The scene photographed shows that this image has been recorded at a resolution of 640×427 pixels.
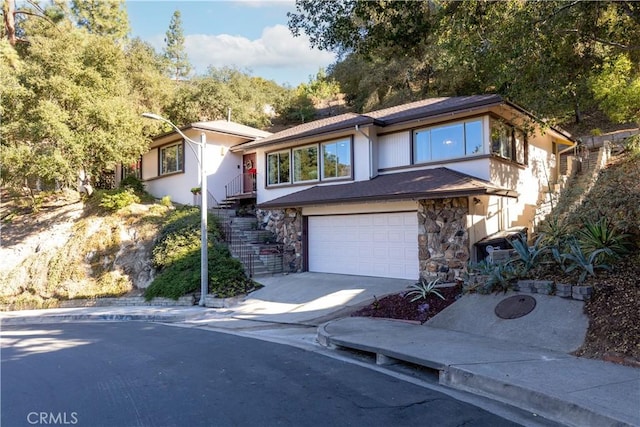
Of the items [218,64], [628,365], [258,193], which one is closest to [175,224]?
[258,193]

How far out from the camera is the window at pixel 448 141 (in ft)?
45.0

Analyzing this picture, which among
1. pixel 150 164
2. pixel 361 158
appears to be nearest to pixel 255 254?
pixel 361 158

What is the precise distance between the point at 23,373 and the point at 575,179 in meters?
19.6

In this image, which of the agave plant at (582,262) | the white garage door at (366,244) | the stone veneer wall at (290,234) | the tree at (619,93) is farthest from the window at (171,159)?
the tree at (619,93)

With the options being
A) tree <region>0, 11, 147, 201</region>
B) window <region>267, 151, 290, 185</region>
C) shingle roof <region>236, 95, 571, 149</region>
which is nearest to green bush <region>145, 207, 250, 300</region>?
window <region>267, 151, 290, 185</region>

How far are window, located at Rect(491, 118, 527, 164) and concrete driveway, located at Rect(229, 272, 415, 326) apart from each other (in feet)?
17.3

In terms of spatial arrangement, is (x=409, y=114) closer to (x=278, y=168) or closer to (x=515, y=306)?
(x=278, y=168)

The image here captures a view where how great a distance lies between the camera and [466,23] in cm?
962

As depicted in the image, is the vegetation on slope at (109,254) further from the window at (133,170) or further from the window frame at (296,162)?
the window at (133,170)

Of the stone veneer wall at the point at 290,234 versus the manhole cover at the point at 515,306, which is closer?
the manhole cover at the point at 515,306

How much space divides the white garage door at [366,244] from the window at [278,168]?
2969mm

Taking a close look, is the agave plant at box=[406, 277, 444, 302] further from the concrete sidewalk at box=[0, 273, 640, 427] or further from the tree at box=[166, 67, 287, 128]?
the tree at box=[166, 67, 287, 128]

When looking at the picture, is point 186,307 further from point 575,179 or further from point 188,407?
point 575,179

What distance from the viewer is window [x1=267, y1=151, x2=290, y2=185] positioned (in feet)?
61.5
